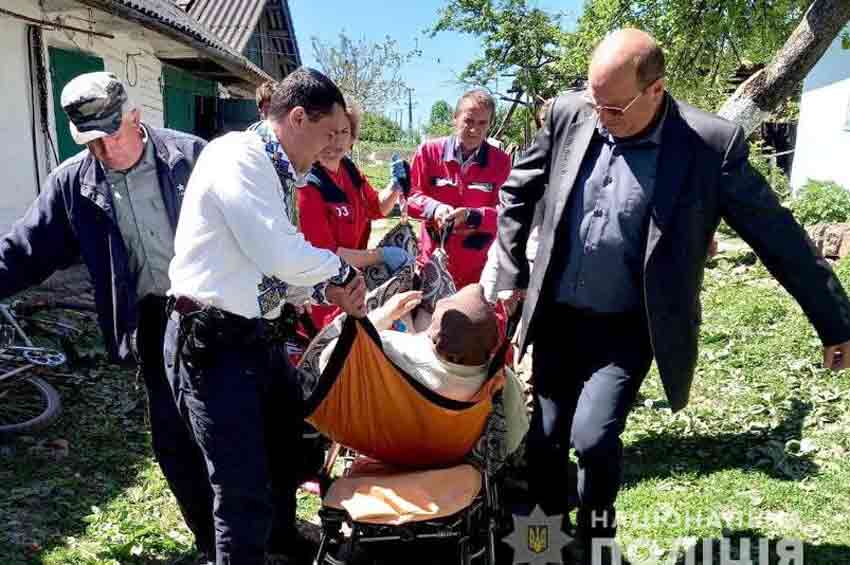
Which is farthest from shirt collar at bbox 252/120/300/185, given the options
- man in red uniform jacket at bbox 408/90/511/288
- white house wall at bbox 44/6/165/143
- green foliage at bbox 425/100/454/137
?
green foliage at bbox 425/100/454/137

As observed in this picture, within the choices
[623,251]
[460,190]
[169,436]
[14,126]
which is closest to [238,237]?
[169,436]

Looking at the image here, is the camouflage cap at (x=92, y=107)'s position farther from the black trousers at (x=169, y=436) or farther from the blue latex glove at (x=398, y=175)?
the blue latex glove at (x=398, y=175)

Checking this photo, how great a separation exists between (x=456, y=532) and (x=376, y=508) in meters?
0.28

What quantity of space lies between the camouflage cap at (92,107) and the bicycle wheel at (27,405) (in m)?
2.39

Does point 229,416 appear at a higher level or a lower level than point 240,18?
lower

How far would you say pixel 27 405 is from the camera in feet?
14.4

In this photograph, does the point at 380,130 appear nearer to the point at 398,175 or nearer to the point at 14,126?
the point at 14,126

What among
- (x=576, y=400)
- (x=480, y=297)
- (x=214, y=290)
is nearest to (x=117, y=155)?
(x=214, y=290)

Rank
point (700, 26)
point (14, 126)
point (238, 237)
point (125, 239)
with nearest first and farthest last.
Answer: point (238, 237) → point (125, 239) → point (14, 126) → point (700, 26)

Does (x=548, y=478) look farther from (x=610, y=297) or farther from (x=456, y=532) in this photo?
(x=610, y=297)

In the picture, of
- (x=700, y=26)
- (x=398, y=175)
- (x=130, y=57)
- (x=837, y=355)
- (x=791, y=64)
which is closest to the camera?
(x=837, y=355)

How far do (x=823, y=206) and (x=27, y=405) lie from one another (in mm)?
9508

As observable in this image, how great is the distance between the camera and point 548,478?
290 centimetres

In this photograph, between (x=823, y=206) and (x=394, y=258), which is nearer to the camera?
(x=394, y=258)
